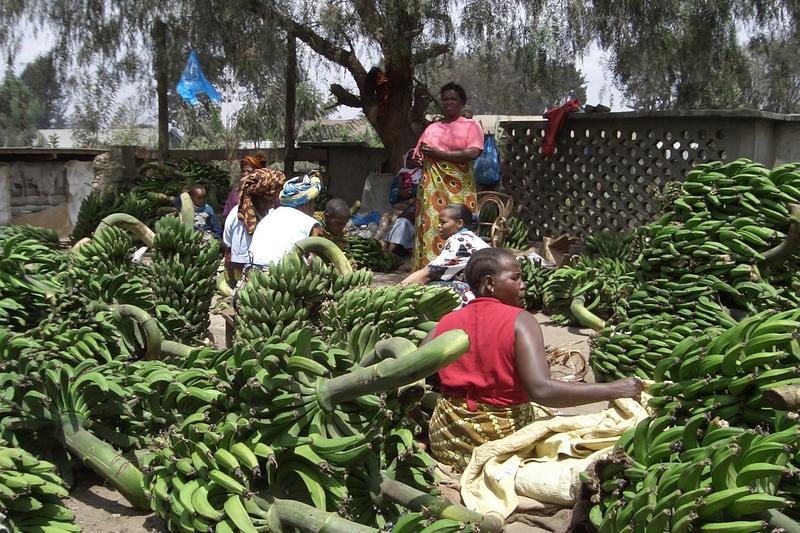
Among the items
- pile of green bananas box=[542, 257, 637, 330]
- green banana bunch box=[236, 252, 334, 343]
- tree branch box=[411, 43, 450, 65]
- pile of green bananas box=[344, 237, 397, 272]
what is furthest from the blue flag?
green banana bunch box=[236, 252, 334, 343]

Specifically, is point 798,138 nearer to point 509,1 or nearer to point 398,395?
point 509,1

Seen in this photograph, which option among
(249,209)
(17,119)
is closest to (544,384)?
(249,209)

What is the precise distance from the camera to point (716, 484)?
2.06 meters

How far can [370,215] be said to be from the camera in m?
12.8

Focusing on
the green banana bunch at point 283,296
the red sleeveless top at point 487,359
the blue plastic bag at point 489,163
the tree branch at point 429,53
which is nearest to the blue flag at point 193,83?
the tree branch at point 429,53

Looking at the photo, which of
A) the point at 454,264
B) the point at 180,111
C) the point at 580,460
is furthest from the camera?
the point at 180,111

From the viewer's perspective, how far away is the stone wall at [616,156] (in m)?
9.38

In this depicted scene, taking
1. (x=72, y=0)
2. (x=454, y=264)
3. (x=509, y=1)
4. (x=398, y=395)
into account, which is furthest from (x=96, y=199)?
(x=398, y=395)

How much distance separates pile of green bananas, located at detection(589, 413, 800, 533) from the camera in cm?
200

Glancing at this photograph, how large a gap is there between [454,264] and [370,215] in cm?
733

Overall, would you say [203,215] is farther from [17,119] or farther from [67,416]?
[17,119]

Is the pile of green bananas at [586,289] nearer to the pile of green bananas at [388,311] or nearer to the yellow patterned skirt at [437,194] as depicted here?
the yellow patterned skirt at [437,194]

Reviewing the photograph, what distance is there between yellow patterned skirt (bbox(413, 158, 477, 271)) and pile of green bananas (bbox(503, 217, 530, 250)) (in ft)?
9.57

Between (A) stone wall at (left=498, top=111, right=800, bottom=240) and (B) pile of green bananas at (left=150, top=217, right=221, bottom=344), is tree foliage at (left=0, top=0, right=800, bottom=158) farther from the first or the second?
(B) pile of green bananas at (left=150, top=217, right=221, bottom=344)
